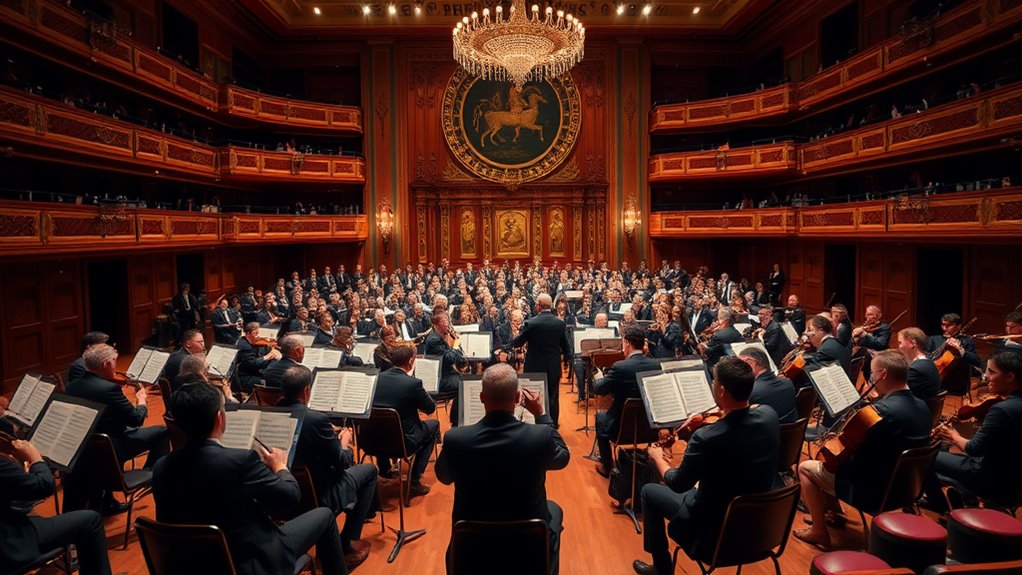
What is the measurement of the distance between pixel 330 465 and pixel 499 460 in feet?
5.50

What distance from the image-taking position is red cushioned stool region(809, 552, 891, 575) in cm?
283

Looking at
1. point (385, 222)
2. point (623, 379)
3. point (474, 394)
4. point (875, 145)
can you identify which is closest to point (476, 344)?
point (623, 379)

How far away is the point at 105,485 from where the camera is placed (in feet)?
14.7

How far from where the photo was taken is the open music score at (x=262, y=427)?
358 centimetres

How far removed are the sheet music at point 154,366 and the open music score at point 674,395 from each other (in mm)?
5075

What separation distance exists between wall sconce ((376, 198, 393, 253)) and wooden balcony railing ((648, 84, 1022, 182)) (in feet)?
31.2

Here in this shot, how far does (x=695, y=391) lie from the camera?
4645 mm

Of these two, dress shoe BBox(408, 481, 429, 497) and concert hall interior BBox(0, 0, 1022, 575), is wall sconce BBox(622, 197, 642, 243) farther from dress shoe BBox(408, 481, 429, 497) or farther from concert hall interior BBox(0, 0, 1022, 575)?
dress shoe BBox(408, 481, 429, 497)

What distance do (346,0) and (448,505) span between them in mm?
19097

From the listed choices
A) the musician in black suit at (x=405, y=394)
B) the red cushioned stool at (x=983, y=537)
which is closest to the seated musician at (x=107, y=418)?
the musician in black suit at (x=405, y=394)

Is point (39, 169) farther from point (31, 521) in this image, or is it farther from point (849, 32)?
point (849, 32)

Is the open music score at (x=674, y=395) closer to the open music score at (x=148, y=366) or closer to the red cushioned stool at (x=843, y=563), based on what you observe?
the red cushioned stool at (x=843, y=563)

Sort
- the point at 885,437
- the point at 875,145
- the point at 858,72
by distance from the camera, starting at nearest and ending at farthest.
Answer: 1. the point at 885,437
2. the point at 875,145
3. the point at 858,72

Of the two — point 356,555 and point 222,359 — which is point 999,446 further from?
point 222,359
